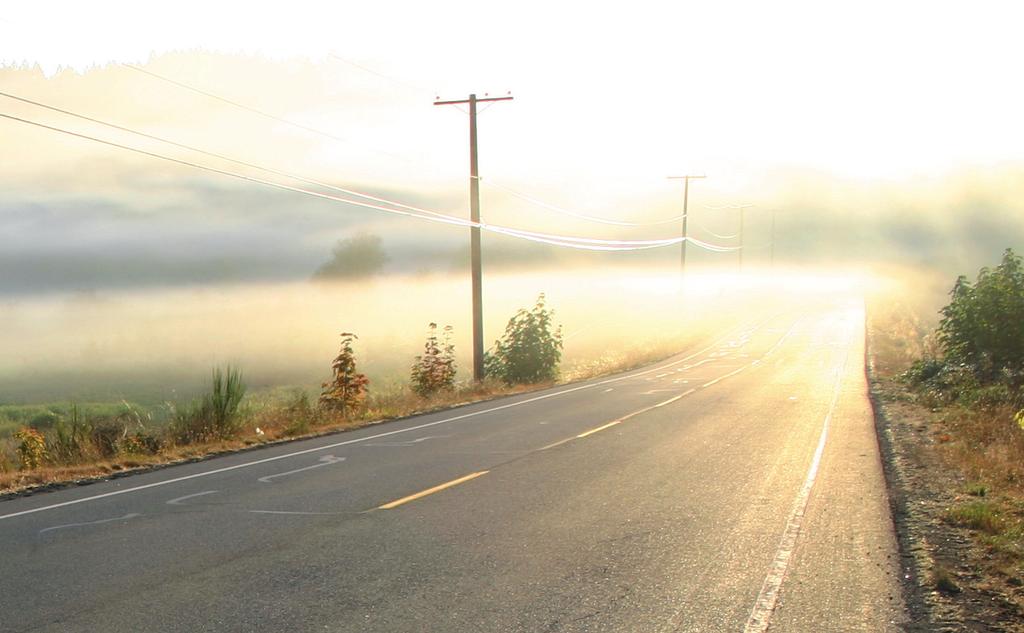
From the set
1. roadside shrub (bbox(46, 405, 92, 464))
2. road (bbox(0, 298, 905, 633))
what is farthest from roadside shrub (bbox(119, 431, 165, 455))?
road (bbox(0, 298, 905, 633))

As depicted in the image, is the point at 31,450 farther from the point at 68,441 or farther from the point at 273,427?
the point at 273,427

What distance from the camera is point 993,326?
2228cm

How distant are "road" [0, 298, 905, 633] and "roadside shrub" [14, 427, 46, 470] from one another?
220 centimetres

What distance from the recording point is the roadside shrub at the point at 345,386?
2195 cm

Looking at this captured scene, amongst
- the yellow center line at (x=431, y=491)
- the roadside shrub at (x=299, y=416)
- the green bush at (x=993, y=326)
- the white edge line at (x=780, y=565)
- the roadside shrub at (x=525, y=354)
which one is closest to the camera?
the white edge line at (x=780, y=565)

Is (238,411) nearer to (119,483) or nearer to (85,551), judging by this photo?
(119,483)

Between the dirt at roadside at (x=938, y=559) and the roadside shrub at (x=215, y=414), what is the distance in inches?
449

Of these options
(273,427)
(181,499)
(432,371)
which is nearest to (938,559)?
(181,499)

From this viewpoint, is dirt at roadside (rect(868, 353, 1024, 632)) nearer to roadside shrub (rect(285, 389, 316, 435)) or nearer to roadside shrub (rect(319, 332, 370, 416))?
roadside shrub (rect(285, 389, 316, 435))

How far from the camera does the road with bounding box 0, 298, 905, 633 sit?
20.6 feet

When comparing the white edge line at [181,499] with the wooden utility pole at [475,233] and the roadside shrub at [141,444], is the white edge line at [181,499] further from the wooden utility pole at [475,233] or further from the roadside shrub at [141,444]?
the wooden utility pole at [475,233]

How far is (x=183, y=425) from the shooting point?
1711 cm

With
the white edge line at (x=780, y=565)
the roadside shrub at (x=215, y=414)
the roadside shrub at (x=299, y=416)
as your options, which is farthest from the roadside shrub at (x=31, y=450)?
the white edge line at (x=780, y=565)

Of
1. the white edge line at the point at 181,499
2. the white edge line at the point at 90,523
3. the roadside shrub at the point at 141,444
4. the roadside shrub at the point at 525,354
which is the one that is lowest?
the roadside shrub at the point at 525,354
